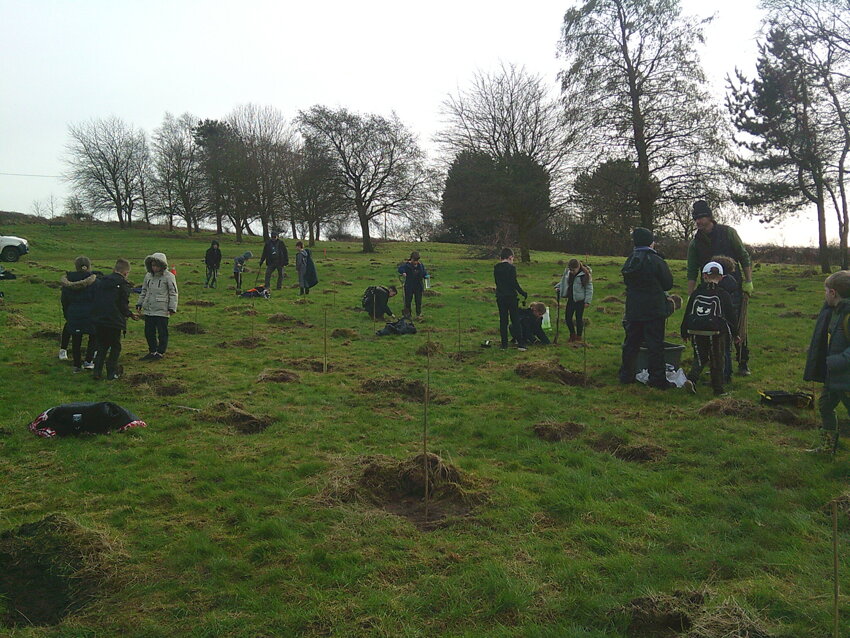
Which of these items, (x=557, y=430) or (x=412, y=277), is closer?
(x=557, y=430)

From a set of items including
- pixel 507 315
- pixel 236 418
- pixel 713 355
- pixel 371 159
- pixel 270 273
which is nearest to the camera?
pixel 236 418


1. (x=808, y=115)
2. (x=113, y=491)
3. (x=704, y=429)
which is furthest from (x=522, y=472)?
(x=808, y=115)

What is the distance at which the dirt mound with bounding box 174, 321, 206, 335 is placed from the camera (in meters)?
14.0

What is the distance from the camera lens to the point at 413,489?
211 inches

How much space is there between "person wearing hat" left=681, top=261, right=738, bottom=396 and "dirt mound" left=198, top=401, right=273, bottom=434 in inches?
224

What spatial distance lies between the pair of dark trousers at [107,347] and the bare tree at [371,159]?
3541 cm

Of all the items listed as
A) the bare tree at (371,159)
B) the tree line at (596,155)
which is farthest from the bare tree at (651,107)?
the bare tree at (371,159)

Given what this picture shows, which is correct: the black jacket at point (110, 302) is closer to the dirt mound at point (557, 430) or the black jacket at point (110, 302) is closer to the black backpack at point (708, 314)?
the dirt mound at point (557, 430)

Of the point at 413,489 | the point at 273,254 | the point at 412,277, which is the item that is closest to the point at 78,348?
the point at 413,489

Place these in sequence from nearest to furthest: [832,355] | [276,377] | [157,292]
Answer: [832,355] → [276,377] → [157,292]

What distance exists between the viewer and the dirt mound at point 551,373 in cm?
945

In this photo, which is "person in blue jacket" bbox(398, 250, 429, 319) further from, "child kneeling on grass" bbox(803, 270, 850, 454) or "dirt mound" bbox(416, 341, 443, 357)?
"child kneeling on grass" bbox(803, 270, 850, 454)

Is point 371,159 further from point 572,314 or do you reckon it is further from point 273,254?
point 572,314

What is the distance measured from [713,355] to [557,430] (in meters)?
2.83
